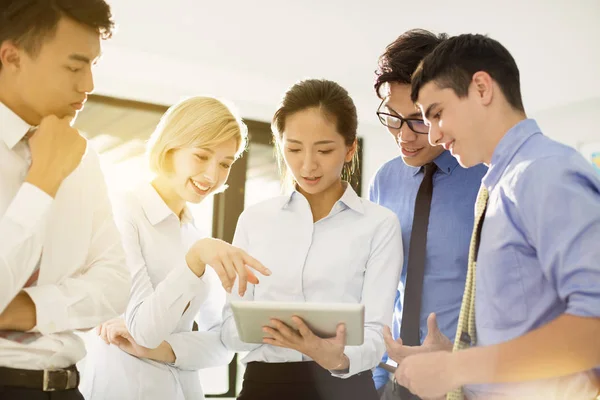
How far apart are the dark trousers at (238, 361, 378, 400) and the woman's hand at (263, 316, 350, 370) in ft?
0.37

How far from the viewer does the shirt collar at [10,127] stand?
4.55 feet

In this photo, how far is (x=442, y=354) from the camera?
139cm

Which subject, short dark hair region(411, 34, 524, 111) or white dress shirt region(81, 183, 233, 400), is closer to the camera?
short dark hair region(411, 34, 524, 111)

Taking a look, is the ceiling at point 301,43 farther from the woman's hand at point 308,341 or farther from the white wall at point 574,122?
the woman's hand at point 308,341

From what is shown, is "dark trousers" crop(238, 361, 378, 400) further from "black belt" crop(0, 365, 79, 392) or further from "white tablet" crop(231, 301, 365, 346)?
"black belt" crop(0, 365, 79, 392)

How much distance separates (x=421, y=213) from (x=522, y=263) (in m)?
0.81

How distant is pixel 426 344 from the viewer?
1.77 metres

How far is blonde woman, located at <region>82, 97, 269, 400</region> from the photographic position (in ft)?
6.01

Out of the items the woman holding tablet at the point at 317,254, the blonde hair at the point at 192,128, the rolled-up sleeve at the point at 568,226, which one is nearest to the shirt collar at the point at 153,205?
the blonde hair at the point at 192,128

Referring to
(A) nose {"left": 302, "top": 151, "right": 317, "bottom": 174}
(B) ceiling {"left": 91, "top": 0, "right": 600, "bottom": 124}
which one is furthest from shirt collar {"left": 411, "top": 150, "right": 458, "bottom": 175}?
(B) ceiling {"left": 91, "top": 0, "right": 600, "bottom": 124}

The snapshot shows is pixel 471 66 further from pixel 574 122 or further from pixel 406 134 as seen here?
pixel 574 122

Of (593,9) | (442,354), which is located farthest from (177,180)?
(593,9)

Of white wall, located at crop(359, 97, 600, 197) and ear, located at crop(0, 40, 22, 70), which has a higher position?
white wall, located at crop(359, 97, 600, 197)

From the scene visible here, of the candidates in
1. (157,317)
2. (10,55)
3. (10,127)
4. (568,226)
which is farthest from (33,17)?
(568,226)
